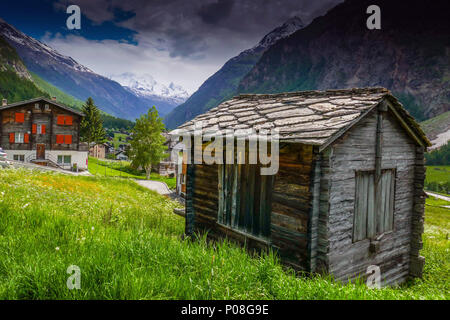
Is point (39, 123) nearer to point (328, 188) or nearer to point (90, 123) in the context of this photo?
point (90, 123)

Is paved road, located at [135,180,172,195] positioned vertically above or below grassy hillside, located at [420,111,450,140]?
below

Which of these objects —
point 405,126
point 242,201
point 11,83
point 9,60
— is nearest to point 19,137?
point 242,201

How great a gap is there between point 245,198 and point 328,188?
2216 millimetres

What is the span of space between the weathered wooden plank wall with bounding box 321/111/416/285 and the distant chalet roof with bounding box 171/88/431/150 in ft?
1.26

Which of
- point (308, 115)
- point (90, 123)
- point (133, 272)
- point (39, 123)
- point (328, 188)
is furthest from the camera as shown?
point (90, 123)

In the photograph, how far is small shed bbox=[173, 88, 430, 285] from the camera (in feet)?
18.8

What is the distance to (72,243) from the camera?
4.40 meters

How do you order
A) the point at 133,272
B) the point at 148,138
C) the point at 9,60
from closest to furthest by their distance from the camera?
the point at 133,272, the point at 148,138, the point at 9,60

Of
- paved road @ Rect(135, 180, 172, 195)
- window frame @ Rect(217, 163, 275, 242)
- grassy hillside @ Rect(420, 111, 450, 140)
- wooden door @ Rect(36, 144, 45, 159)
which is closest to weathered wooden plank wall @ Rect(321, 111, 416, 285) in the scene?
A: window frame @ Rect(217, 163, 275, 242)

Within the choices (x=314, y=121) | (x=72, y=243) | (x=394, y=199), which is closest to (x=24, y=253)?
(x=72, y=243)

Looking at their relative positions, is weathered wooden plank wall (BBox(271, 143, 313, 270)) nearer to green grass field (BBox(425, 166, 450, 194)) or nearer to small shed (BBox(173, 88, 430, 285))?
small shed (BBox(173, 88, 430, 285))

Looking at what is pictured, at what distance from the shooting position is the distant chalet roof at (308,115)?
5.57 meters

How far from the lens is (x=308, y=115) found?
666 cm

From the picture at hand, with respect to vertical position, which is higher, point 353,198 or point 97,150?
point 97,150
